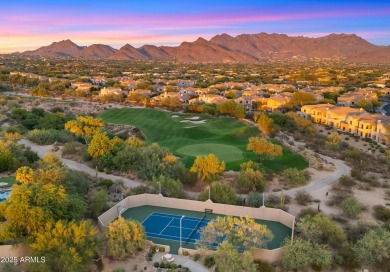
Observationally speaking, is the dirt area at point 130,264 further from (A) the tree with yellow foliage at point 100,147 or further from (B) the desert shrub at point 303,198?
(A) the tree with yellow foliage at point 100,147

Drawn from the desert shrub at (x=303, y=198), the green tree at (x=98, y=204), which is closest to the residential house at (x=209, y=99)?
the desert shrub at (x=303, y=198)

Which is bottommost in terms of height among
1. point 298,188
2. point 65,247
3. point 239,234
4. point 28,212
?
point 298,188

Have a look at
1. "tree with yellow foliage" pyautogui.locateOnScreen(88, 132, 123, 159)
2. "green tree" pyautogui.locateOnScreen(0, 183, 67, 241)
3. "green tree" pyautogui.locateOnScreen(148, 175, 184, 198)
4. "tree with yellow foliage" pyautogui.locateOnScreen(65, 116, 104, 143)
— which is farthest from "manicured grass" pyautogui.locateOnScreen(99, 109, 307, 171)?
"green tree" pyautogui.locateOnScreen(0, 183, 67, 241)

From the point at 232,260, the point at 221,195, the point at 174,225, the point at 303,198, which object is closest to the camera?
the point at 232,260

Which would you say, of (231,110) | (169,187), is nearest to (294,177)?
(169,187)

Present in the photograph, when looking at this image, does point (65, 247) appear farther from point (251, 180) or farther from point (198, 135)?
point (198, 135)

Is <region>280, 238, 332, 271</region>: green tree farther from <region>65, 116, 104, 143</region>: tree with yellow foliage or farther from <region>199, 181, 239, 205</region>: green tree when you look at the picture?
<region>65, 116, 104, 143</region>: tree with yellow foliage
